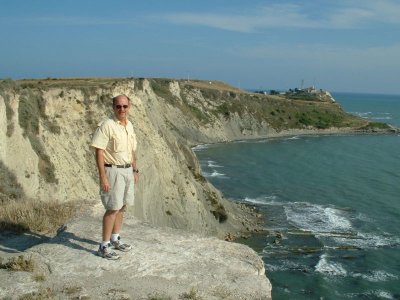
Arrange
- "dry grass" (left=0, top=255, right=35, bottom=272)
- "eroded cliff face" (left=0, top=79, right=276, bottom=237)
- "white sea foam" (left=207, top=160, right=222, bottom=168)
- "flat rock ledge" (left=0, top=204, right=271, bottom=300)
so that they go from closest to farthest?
1. "flat rock ledge" (left=0, top=204, right=271, bottom=300)
2. "dry grass" (left=0, top=255, right=35, bottom=272)
3. "eroded cliff face" (left=0, top=79, right=276, bottom=237)
4. "white sea foam" (left=207, top=160, right=222, bottom=168)

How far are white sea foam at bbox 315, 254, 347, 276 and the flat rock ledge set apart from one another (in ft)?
71.3

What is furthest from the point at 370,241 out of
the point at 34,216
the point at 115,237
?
the point at 115,237

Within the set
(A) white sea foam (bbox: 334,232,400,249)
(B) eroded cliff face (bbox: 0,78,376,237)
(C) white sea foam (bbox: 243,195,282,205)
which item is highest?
(B) eroded cliff face (bbox: 0,78,376,237)

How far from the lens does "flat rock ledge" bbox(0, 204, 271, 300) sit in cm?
662

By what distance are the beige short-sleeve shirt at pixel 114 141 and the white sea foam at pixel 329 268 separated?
23.4 meters

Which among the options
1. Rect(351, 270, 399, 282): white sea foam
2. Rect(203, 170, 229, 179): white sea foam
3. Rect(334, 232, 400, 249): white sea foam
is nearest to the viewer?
Rect(351, 270, 399, 282): white sea foam

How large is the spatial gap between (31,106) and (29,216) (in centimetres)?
2002

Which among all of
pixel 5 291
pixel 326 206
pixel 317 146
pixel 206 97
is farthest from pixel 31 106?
pixel 206 97

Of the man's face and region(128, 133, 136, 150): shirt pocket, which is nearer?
the man's face

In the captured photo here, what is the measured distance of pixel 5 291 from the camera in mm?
6395

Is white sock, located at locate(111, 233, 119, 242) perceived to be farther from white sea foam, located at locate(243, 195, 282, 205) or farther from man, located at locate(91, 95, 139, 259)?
white sea foam, located at locate(243, 195, 282, 205)

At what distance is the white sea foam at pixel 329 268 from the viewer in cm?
2848

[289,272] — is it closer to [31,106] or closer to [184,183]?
[184,183]

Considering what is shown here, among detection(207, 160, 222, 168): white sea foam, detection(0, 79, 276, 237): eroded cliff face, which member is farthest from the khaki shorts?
detection(207, 160, 222, 168): white sea foam
